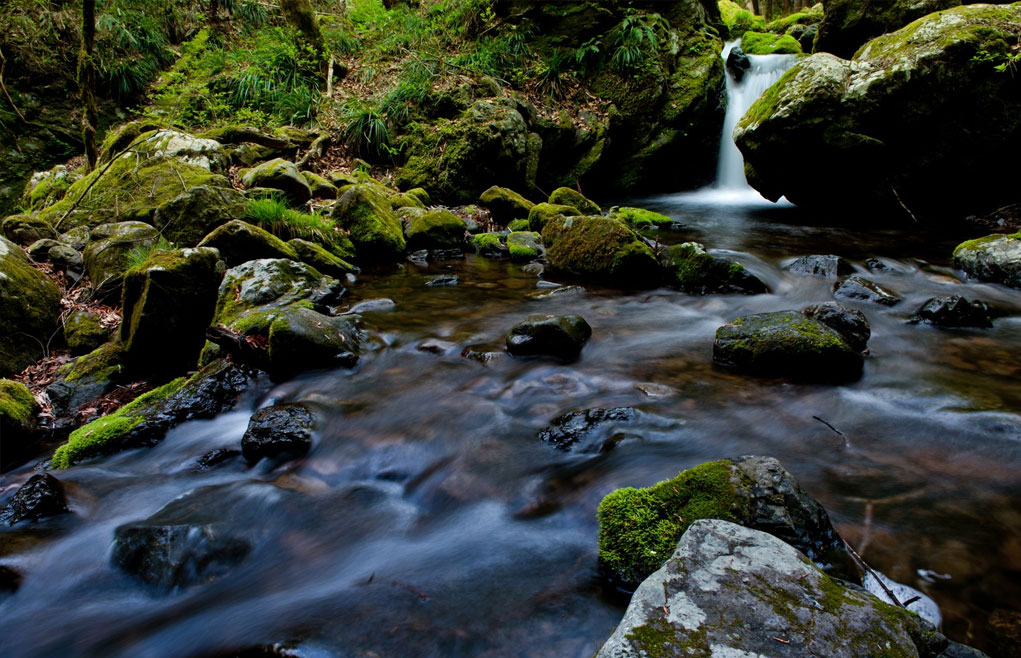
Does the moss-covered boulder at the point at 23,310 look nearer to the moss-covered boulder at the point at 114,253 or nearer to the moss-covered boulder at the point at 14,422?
the moss-covered boulder at the point at 114,253

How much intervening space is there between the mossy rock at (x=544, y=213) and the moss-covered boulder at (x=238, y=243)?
4389 mm

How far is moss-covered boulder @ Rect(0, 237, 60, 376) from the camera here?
433 centimetres

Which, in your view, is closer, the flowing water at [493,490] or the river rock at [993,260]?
the flowing water at [493,490]

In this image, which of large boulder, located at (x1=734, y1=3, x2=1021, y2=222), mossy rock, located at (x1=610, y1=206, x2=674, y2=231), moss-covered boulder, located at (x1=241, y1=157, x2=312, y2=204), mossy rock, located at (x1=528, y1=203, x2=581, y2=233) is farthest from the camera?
mossy rock, located at (x1=610, y1=206, x2=674, y2=231)

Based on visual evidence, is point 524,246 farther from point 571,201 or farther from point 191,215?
point 191,215

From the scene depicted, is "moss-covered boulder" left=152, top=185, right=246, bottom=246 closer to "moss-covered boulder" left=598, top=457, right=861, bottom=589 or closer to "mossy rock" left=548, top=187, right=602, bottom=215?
"mossy rock" left=548, top=187, right=602, bottom=215

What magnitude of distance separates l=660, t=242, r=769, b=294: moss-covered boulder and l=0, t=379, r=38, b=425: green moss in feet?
19.5

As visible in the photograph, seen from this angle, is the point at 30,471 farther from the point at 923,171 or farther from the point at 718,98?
the point at 718,98

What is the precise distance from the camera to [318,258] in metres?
6.38

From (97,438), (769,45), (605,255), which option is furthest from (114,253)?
(769,45)

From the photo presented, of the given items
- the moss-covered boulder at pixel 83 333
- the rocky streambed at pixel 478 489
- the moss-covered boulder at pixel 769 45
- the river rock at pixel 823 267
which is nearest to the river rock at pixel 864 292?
the rocky streambed at pixel 478 489

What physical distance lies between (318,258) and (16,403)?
11.0ft

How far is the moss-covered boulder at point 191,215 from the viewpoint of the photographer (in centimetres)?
610

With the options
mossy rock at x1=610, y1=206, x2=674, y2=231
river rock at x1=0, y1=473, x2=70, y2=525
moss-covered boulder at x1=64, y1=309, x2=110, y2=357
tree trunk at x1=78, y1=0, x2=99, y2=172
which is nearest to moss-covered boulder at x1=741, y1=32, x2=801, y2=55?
mossy rock at x1=610, y1=206, x2=674, y2=231
